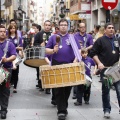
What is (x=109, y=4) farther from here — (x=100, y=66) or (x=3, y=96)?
(x=3, y=96)

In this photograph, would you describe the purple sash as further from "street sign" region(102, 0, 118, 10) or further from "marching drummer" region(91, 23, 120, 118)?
"street sign" region(102, 0, 118, 10)

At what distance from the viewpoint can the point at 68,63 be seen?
8070 millimetres

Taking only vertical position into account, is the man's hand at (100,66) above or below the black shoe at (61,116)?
above

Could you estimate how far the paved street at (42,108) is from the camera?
8.50 meters

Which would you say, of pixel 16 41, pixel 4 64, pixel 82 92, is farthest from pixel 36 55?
pixel 4 64

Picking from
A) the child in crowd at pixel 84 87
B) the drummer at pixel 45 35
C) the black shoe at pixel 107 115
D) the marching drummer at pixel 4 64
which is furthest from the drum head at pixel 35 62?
the black shoe at pixel 107 115

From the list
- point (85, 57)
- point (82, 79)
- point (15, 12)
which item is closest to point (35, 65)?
point (85, 57)

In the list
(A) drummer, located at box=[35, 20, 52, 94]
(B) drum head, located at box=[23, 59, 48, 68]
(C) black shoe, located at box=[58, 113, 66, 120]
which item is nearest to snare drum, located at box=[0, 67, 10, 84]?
(C) black shoe, located at box=[58, 113, 66, 120]

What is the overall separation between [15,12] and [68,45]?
218 ft

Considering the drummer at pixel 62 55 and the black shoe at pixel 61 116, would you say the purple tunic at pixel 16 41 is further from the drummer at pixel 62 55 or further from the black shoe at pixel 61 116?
the black shoe at pixel 61 116

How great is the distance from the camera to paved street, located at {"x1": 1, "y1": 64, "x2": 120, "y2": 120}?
850 centimetres

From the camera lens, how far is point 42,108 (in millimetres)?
9492

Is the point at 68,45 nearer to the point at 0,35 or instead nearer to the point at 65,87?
the point at 65,87

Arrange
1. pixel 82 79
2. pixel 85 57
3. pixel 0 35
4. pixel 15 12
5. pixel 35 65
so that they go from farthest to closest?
pixel 15 12 < pixel 35 65 < pixel 85 57 < pixel 0 35 < pixel 82 79
